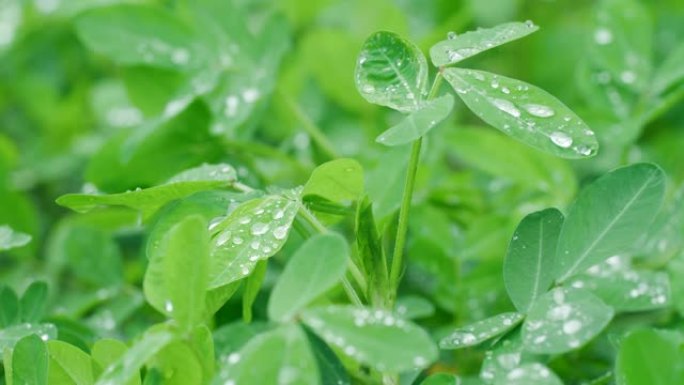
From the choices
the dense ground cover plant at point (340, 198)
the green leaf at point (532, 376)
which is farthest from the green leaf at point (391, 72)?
the green leaf at point (532, 376)

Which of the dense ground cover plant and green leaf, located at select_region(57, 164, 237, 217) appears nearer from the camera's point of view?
the dense ground cover plant

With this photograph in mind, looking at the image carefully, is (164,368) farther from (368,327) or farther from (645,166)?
(645,166)

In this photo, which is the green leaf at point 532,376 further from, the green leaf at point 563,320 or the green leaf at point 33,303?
the green leaf at point 33,303

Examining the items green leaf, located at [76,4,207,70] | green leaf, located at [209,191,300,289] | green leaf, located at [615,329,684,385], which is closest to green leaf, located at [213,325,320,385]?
green leaf, located at [209,191,300,289]

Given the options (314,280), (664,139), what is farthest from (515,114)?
(664,139)

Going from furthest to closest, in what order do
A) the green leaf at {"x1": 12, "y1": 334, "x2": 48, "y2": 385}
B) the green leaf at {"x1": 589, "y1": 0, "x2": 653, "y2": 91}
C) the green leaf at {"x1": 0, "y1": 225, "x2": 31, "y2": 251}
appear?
1. the green leaf at {"x1": 589, "y1": 0, "x2": 653, "y2": 91}
2. the green leaf at {"x1": 0, "y1": 225, "x2": 31, "y2": 251}
3. the green leaf at {"x1": 12, "y1": 334, "x2": 48, "y2": 385}

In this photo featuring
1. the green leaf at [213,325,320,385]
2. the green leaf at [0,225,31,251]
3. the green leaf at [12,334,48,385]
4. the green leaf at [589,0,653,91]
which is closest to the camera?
the green leaf at [213,325,320,385]

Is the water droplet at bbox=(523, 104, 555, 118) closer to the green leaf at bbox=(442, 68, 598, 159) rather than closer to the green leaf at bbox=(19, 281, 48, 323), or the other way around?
the green leaf at bbox=(442, 68, 598, 159)

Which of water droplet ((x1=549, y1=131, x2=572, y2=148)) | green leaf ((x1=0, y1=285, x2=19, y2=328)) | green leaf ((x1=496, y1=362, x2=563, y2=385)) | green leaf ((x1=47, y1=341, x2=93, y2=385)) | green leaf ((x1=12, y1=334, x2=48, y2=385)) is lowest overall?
green leaf ((x1=0, y1=285, x2=19, y2=328))

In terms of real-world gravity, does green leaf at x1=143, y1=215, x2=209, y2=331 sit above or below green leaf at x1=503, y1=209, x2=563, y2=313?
above
